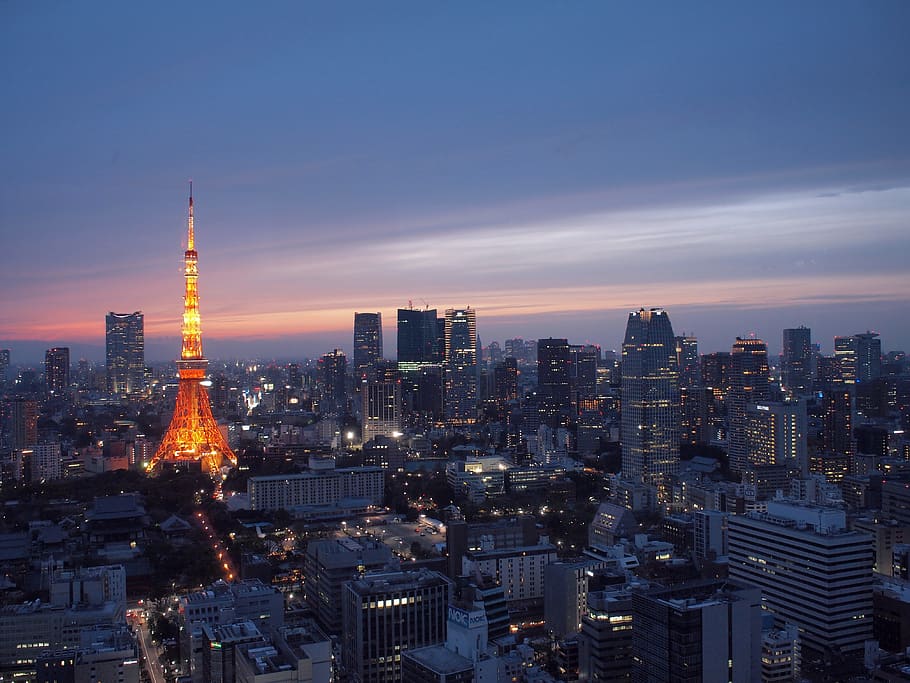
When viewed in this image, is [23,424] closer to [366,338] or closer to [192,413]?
[192,413]

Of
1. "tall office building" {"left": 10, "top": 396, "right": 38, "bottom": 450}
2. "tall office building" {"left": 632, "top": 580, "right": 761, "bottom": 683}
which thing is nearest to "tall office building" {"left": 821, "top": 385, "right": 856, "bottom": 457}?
"tall office building" {"left": 632, "top": 580, "right": 761, "bottom": 683}

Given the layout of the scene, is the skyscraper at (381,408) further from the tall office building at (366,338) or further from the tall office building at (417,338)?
the tall office building at (366,338)

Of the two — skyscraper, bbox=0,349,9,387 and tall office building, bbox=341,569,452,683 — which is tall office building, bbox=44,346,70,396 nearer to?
skyscraper, bbox=0,349,9,387

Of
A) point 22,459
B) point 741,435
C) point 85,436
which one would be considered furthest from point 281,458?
point 741,435

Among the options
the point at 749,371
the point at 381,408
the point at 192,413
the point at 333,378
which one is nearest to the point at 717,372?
the point at 749,371

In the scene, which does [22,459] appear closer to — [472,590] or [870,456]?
[472,590]
